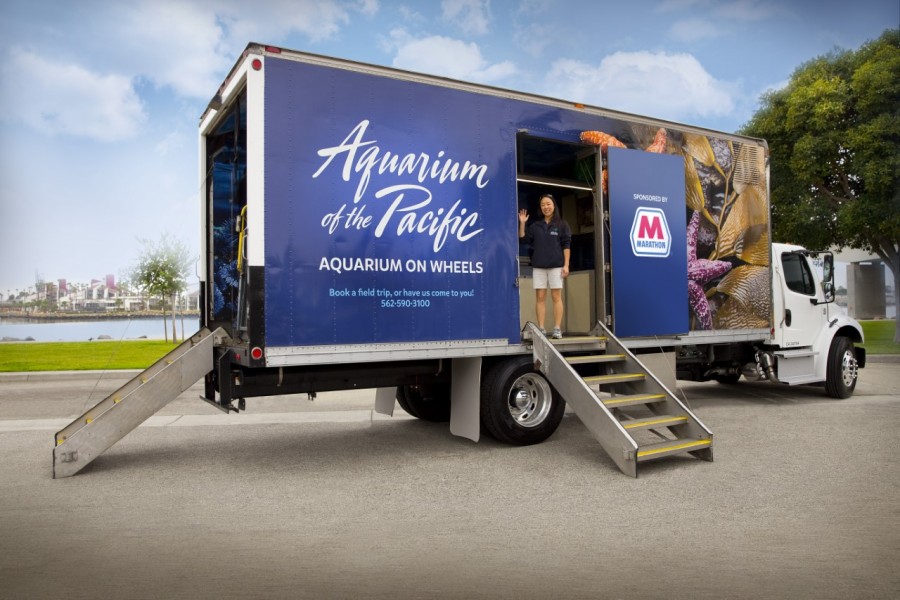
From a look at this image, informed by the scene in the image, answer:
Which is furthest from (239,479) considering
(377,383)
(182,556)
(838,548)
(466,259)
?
(838,548)

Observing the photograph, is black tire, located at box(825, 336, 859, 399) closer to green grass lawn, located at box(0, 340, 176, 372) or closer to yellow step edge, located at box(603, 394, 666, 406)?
yellow step edge, located at box(603, 394, 666, 406)

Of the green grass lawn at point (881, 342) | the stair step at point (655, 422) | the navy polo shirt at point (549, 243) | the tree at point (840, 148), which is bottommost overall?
the green grass lawn at point (881, 342)

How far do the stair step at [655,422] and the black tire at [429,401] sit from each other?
267 cm

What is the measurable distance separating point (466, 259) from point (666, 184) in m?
3.00

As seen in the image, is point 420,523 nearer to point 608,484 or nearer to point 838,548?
point 608,484

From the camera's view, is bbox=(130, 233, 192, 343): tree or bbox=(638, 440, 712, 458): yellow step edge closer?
bbox=(638, 440, 712, 458): yellow step edge

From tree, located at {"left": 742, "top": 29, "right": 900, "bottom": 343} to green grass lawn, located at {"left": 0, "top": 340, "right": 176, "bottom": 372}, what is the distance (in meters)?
17.0

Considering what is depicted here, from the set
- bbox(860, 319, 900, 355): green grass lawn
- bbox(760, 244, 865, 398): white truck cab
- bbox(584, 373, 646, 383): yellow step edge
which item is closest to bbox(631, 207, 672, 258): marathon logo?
bbox(584, 373, 646, 383): yellow step edge

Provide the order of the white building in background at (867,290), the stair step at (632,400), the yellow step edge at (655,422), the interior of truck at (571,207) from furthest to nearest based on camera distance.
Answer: the white building in background at (867,290)
the interior of truck at (571,207)
the stair step at (632,400)
the yellow step edge at (655,422)

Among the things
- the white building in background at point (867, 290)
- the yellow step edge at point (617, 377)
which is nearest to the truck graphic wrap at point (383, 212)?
the yellow step edge at point (617, 377)

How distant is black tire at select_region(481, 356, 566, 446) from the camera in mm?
6273

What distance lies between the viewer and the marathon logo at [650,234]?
735 cm

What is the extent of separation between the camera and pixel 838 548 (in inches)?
146

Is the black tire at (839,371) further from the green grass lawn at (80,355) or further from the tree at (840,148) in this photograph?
the green grass lawn at (80,355)
